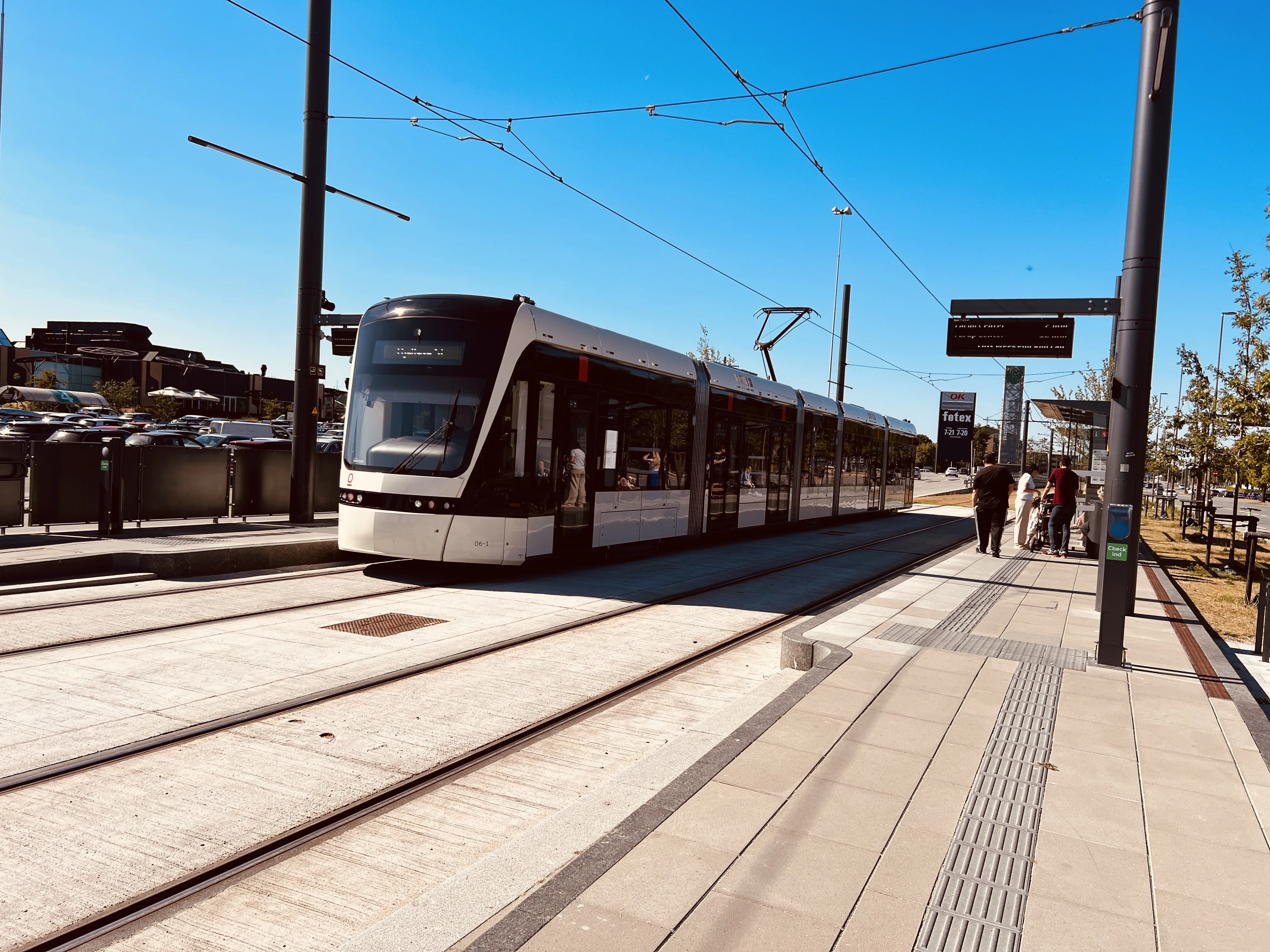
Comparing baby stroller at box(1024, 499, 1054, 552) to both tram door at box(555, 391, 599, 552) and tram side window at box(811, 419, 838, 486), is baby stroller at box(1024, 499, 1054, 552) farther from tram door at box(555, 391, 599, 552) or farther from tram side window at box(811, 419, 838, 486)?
tram door at box(555, 391, 599, 552)

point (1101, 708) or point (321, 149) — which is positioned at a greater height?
point (321, 149)

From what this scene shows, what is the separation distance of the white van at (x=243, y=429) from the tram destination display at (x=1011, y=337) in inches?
1160

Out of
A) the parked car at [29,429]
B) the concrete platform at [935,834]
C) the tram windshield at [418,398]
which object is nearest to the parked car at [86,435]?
the parked car at [29,429]

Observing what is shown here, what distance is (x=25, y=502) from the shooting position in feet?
41.2

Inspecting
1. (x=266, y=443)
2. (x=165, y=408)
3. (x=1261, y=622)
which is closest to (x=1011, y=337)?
(x=1261, y=622)

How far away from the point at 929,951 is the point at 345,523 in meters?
9.02

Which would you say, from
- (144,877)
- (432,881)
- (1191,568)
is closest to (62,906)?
(144,877)

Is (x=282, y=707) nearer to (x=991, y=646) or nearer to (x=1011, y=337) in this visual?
(x=991, y=646)

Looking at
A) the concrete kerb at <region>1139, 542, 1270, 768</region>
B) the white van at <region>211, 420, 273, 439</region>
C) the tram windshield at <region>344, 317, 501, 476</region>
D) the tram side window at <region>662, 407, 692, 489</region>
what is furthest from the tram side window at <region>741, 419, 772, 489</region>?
the white van at <region>211, 420, 273, 439</region>

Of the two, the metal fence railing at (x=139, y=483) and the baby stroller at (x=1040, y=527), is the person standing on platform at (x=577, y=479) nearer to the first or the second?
the metal fence railing at (x=139, y=483)

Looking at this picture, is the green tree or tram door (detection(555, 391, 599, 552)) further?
the green tree

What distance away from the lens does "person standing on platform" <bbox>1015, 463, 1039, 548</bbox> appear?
61.0ft

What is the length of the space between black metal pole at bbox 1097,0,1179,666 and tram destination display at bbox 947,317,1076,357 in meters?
3.44

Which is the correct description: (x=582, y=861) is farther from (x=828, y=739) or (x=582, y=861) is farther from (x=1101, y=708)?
(x=1101, y=708)
